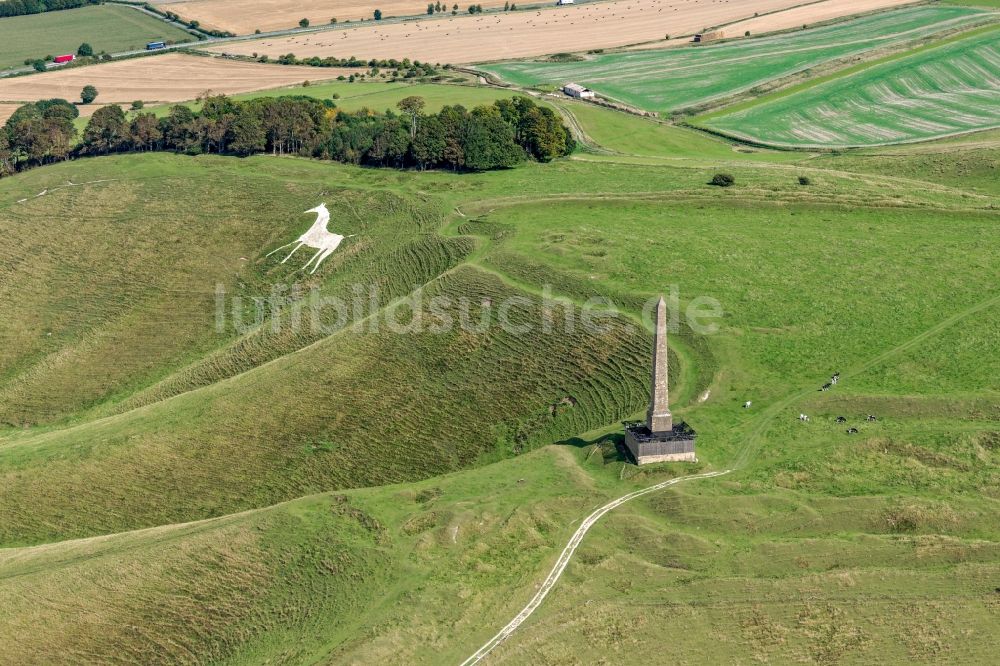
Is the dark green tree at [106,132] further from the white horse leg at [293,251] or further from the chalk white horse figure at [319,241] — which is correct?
the white horse leg at [293,251]

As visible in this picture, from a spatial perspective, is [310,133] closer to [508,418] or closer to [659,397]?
[508,418]

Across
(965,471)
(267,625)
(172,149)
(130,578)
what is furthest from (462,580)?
(172,149)

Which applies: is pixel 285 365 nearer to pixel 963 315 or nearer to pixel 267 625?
pixel 267 625

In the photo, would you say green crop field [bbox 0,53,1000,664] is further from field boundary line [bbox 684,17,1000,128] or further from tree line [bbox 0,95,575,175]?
field boundary line [bbox 684,17,1000,128]

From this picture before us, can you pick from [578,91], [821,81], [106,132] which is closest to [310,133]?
[106,132]

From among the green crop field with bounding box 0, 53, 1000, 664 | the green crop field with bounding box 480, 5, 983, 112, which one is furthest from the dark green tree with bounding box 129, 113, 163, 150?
the green crop field with bounding box 480, 5, 983, 112

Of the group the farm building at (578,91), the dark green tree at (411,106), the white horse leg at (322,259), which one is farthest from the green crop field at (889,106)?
the white horse leg at (322,259)

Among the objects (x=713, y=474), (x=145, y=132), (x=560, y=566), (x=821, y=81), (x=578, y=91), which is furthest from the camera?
(x=821, y=81)
